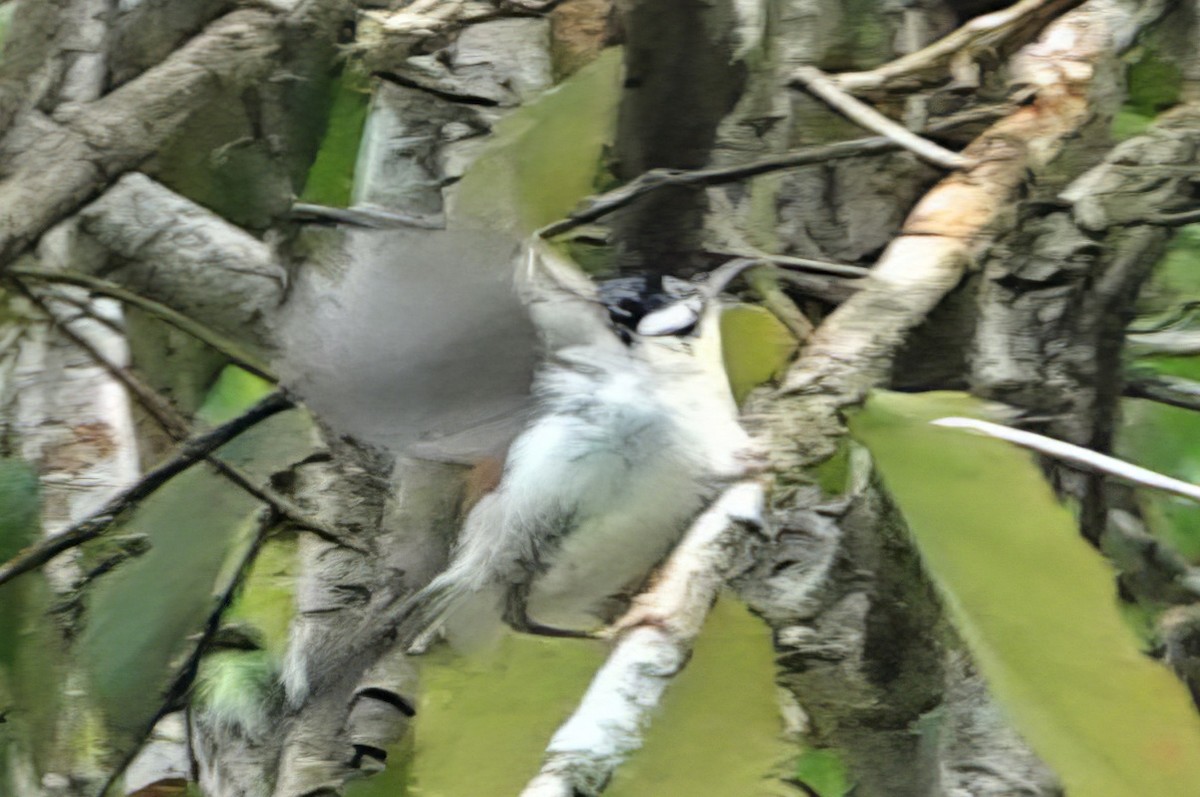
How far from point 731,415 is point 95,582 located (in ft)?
0.88

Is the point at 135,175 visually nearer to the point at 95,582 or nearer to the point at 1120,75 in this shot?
the point at 95,582

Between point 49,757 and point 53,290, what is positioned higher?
point 53,290

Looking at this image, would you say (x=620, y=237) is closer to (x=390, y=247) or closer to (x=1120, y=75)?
(x=390, y=247)

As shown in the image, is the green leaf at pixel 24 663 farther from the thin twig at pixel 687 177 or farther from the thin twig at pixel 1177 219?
the thin twig at pixel 1177 219

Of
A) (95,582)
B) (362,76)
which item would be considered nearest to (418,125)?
(362,76)

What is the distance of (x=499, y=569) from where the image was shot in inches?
17.2

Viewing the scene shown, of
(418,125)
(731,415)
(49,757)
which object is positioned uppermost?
(418,125)

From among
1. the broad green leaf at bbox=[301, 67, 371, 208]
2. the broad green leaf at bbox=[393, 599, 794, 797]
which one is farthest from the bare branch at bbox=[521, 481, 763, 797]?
the broad green leaf at bbox=[301, 67, 371, 208]

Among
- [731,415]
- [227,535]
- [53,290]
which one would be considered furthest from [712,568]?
[53,290]

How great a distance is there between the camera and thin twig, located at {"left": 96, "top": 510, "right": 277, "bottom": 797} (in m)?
0.42

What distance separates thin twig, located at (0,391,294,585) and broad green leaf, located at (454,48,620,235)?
13cm

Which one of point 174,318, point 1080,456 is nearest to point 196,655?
point 174,318

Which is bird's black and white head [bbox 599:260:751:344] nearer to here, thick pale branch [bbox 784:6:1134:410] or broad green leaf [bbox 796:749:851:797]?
thick pale branch [bbox 784:6:1134:410]

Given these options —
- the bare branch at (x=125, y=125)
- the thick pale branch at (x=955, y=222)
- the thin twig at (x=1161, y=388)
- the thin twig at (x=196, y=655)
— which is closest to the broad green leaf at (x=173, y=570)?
the thin twig at (x=196, y=655)
